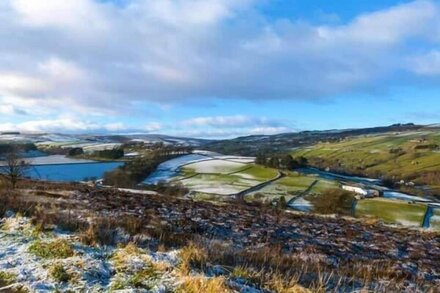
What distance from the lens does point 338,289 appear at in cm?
800

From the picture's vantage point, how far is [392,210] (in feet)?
249

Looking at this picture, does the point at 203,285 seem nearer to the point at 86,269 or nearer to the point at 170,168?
the point at 86,269

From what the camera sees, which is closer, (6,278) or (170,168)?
(6,278)

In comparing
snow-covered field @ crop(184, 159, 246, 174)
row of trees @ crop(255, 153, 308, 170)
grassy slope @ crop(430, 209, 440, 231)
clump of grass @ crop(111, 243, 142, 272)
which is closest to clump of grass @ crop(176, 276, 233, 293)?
clump of grass @ crop(111, 243, 142, 272)

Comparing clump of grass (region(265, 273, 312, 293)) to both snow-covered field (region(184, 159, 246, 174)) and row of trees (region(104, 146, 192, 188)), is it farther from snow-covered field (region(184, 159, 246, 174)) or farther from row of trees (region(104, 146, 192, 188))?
snow-covered field (region(184, 159, 246, 174))

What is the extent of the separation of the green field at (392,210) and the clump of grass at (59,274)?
204 ft

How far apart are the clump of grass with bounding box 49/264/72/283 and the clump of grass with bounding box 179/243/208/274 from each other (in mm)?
1849

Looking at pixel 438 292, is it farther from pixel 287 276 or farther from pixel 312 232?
pixel 312 232

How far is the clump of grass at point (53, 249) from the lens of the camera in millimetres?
8825

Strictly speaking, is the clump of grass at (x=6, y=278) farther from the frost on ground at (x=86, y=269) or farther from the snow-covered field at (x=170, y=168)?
the snow-covered field at (x=170, y=168)

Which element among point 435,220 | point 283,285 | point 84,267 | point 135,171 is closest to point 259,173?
point 135,171

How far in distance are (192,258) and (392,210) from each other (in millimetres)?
73822

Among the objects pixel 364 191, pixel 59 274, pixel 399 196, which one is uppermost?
pixel 59 274

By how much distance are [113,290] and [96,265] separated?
1.07 meters
